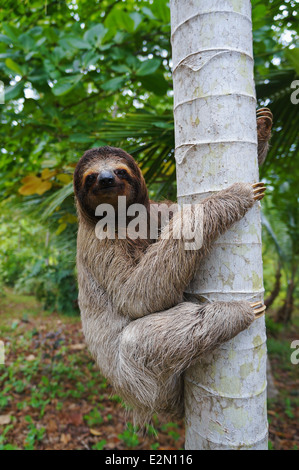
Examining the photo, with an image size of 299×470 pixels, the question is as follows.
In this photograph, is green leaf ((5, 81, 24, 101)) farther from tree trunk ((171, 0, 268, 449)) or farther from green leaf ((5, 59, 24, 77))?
tree trunk ((171, 0, 268, 449))

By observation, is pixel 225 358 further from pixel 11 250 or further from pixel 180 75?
pixel 11 250

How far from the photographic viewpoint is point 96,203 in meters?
3.05

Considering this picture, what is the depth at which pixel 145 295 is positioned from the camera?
2.60 meters

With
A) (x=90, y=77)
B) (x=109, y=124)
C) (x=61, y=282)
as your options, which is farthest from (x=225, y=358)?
(x=61, y=282)

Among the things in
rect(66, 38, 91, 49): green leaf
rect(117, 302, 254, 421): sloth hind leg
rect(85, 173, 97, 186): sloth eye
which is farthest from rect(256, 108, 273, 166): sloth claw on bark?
rect(66, 38, 91, 49): green leaf

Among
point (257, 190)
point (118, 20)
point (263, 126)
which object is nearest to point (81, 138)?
point (118, 20)

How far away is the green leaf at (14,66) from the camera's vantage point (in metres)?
3.68

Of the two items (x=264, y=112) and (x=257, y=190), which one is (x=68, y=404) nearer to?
(x=257, y=190)

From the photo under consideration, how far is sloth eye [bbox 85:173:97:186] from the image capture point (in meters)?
3.04

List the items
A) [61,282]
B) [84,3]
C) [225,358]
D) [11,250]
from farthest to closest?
[11,250] < [61,282] < [84,3] < [225,358]

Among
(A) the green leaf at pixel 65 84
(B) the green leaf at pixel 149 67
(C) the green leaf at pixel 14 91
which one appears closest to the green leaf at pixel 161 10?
(B) the green leaf at pixel 149 67

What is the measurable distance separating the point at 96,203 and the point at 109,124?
154 centimetres

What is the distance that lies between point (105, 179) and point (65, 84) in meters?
1.77

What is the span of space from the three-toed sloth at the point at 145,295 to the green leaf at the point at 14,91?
141 centimetres
